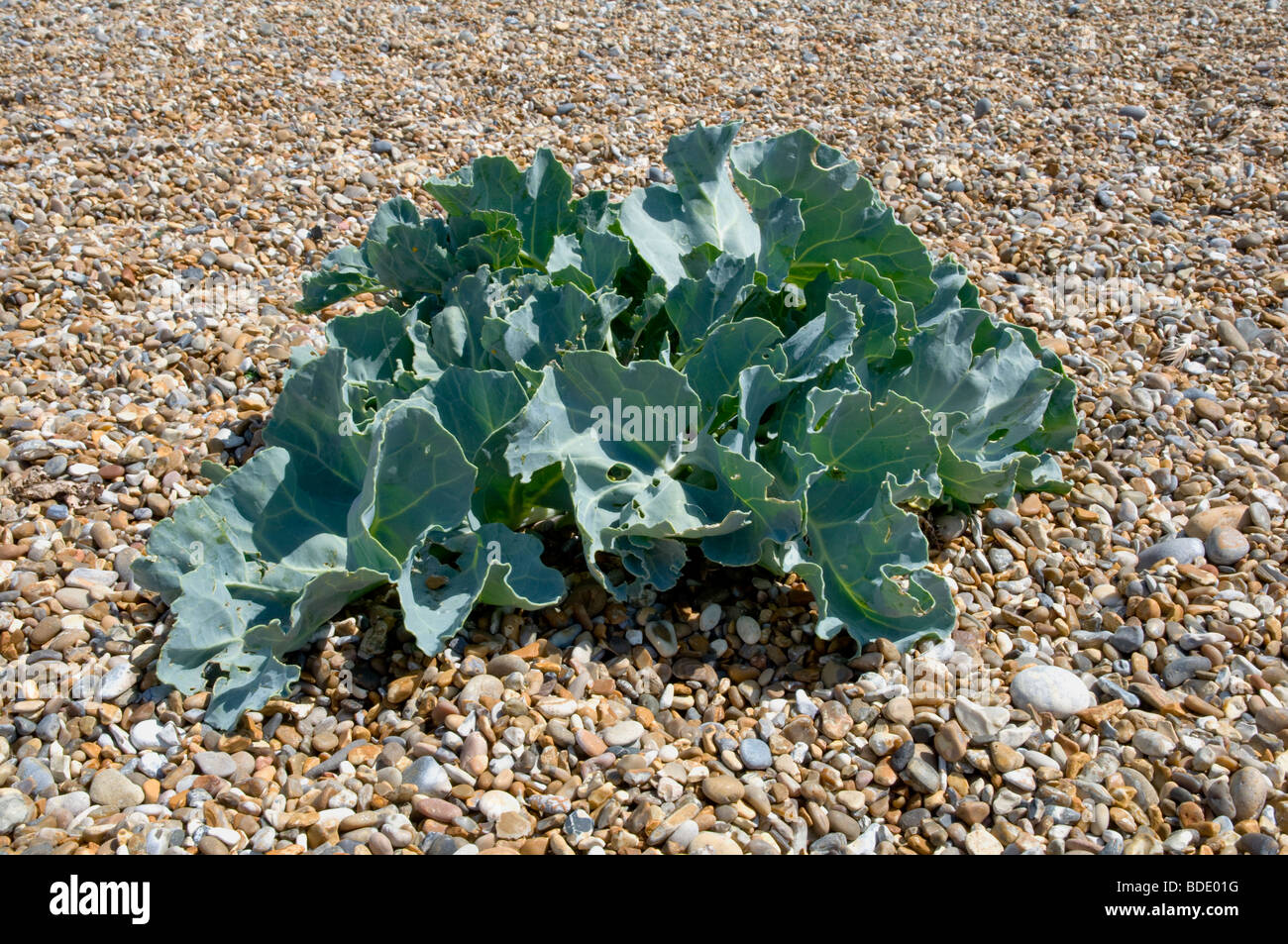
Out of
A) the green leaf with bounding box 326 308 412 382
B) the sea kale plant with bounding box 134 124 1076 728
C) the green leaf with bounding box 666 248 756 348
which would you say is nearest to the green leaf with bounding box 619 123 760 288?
the sea kale plant with bounding box 134 124 1076 728

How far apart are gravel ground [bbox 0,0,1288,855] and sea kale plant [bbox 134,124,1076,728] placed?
156mm

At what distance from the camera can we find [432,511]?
1.99 meters

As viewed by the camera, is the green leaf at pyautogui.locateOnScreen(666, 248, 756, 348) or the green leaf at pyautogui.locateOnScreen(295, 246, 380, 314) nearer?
the green leaf at pyautogui.locateOnScreen(666, 248, 756, 348)

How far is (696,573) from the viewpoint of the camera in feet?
7.44

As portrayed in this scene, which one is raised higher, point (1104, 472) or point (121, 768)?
point (1104, 472)

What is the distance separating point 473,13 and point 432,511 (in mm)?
3986

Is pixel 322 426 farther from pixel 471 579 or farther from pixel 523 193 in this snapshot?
pixel 523 193

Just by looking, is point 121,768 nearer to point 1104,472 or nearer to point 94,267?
point 94,267

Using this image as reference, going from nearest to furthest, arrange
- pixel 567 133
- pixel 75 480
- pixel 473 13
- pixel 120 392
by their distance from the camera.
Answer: pixel 75 480
pixel 120 392
pixel 567 133
pixel 473 13

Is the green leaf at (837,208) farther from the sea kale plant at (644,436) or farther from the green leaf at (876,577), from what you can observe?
the green leaf at (876,577)

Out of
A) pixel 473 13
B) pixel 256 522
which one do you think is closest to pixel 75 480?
pixel 256 522

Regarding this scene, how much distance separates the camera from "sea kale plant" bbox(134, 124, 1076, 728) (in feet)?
6.42

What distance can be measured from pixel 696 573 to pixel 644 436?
38 centimetres

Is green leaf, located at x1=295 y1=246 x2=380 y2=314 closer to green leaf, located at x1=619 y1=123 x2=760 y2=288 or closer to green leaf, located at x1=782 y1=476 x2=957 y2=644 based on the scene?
green leaf, located at x1=619 y1=123 x2=760 y2=288
